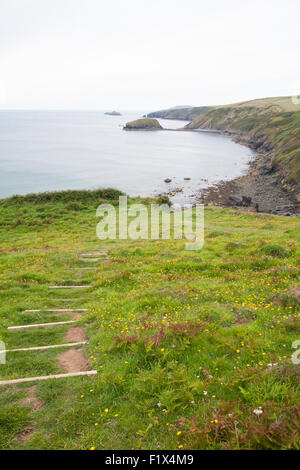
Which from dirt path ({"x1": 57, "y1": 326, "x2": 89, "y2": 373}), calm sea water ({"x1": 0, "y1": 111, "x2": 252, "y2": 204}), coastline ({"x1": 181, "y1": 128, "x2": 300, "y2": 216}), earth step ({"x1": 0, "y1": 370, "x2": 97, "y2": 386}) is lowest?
dirt path ({"x1": 57, "y1": 326, "x2": 89, "y2": 373})

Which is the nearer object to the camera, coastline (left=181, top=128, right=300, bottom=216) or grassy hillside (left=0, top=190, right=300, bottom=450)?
grassy hillside (left=0, top=190, right=300, bottom=450)

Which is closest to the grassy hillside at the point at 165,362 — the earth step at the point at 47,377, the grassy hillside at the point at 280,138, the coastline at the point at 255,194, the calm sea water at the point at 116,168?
the earth step at the point at 47,377

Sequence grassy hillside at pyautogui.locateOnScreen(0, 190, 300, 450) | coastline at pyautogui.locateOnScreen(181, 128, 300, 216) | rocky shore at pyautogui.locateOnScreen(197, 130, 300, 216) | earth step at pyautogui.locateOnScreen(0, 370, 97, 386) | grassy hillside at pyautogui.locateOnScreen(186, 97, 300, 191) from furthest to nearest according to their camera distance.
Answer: grassy hillside at pyautogui.locateOnScreen(186, 97, 300, 191), rocky shore at pyautogui.locateOnScreen(197, 130, 300, 216), coastline at pyautogui.locateOnScreen(181, 128, 300, 216), earth step at pyautogui.locateOnScreen(0, 370, 97, 386), grassy hillside at pyautogui.locateOnScreen(0, 190, 300, 450)

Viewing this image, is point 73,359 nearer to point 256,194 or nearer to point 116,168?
point 256,194

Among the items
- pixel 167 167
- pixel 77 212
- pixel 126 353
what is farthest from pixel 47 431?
pixel 167 167

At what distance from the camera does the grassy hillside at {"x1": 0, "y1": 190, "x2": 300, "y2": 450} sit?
5.02 m

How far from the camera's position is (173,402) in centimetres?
570

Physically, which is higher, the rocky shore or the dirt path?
the rocky shore

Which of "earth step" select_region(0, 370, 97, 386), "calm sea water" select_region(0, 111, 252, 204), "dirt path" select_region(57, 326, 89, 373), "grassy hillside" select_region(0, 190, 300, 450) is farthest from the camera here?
"calm sea water" select_region(0, 111, 252, 204)

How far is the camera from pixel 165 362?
22.9 ft

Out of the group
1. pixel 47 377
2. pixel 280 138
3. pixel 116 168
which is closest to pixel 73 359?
pixel 47 377

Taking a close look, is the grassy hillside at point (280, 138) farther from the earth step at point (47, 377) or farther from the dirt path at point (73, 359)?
→ the earth step at point (47, 377)

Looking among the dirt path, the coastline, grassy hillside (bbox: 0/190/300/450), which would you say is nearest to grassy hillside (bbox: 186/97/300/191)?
the coastline

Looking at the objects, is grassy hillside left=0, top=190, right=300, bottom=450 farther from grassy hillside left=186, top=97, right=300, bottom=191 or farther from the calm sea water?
grassy hillside left=186, top=97, right=300, bottom=191
